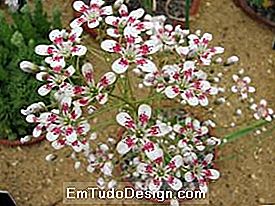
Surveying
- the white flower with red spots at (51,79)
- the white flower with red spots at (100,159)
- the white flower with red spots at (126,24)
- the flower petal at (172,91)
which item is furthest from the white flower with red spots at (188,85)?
the white flower with red spots at (100,159)

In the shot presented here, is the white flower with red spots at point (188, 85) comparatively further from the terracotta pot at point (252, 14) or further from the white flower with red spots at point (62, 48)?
the terracotta pot at point (252, 14)

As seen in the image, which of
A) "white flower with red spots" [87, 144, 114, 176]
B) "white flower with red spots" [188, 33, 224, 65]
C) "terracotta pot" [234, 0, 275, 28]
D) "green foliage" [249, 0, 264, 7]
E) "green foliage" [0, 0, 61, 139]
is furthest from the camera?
"terracotta pot" [234, 0, 275, 28]

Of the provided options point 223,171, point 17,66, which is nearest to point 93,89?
point 17,66

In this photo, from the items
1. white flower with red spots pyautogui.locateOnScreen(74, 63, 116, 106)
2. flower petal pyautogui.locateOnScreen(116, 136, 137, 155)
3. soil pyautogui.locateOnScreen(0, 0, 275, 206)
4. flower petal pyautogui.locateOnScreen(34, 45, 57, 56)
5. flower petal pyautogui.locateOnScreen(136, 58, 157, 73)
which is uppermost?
flower petal pyautogui.locateOnScreen(34, 45, 57, 56)

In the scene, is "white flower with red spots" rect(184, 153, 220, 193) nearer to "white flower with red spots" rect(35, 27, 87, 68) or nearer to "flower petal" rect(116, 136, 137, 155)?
"flower petal" rect(116, 136, 137, 155)

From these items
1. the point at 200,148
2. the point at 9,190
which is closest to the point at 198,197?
the point at 200,148

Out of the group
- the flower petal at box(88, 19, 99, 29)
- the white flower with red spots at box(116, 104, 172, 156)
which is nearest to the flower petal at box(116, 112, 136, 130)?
the white flower with red spots at box(116, 104, 172, 156)

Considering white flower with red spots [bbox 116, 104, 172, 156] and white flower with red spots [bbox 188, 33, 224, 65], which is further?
white flower with red spots [bbox 188, 33, 224, 65]

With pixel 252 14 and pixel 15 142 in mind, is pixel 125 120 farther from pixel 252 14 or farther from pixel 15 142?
pixel 252 14
